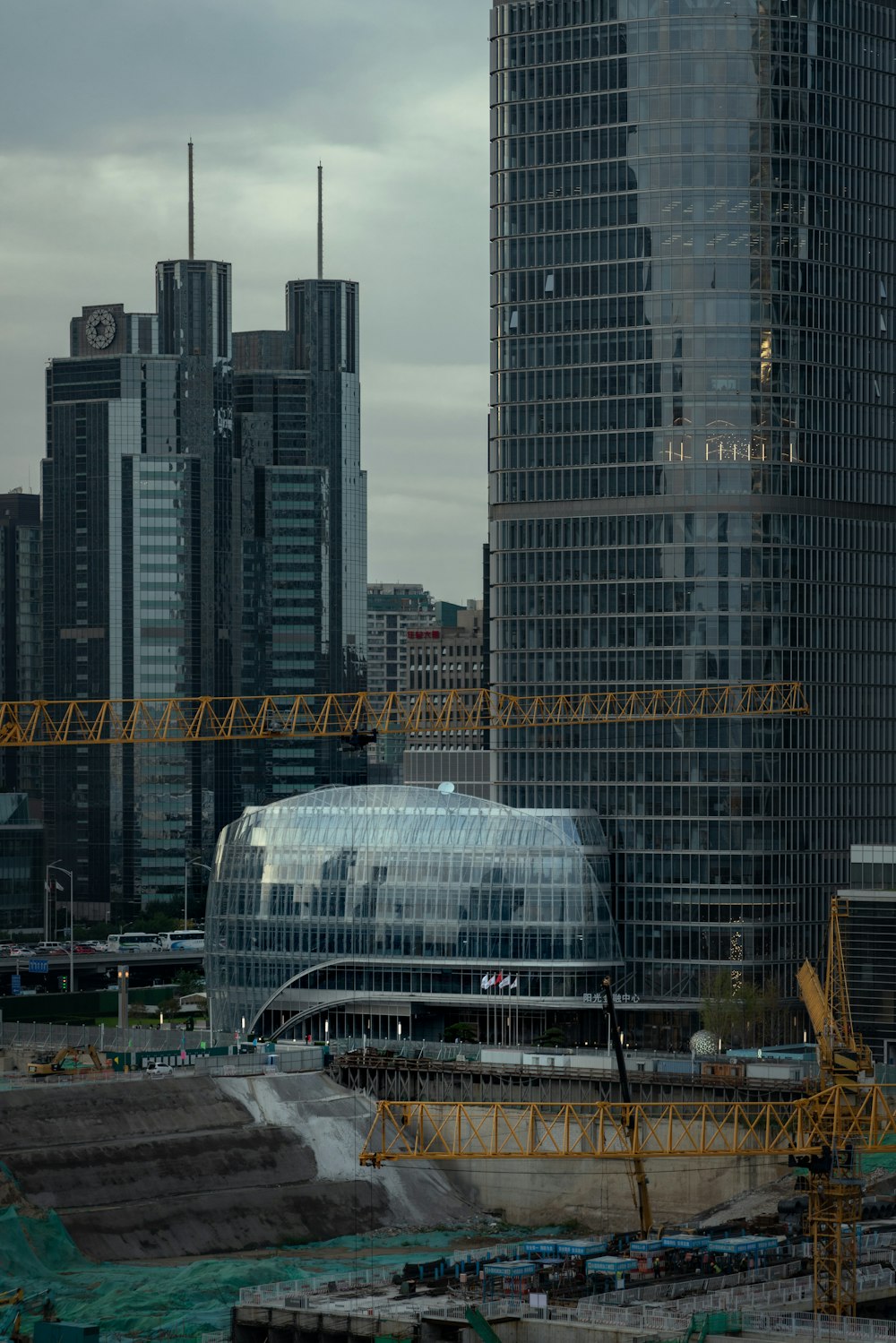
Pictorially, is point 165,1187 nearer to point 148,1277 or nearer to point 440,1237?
point 440,1237

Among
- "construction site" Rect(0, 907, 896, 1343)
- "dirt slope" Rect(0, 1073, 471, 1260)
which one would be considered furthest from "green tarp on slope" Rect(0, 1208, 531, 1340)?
"dirt slope" Rect(0, 1073, 471, 1260)

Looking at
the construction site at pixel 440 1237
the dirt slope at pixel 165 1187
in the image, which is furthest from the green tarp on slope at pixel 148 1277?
the dirt slope at pixel 165 1187

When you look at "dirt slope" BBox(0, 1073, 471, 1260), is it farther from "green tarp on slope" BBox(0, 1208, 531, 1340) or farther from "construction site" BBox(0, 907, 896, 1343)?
"green tarp on slope" BBox(0, 1208, 531, 1340)

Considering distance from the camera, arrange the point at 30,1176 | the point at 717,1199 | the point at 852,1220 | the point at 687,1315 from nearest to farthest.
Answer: the point at 687,1315 → the point at 852,1220 → the point at 30,1176 → the point at 717,1199

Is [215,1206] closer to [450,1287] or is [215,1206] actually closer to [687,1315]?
[450,1287]

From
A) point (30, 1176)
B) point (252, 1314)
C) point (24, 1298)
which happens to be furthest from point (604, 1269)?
point (30, 1176)

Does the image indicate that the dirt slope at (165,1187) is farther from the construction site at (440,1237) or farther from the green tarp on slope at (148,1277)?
the green tarp on slope at (148,1277)

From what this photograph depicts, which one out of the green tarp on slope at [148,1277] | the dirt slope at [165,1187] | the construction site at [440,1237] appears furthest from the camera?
the dirt slope at [165,1187]

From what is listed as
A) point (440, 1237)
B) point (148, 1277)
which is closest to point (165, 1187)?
Result: point (440, 1237)

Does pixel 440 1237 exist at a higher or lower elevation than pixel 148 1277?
lower

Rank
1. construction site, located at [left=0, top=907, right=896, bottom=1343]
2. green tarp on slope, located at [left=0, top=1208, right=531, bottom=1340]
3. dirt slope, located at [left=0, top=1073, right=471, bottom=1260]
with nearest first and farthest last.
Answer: construction site, located at [left=0, top=907, right=896, bottom=1343], green tarp on slope, located at [left=0, top=1208, right=531, bottom=1340], dirt slope, located at [left=0, top=1073, right=471, bottom=1260]

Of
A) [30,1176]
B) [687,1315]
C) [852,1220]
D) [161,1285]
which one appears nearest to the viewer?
[687,1315]
